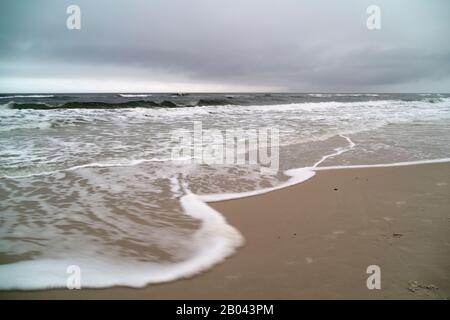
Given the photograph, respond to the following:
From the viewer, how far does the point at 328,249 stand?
3.14m

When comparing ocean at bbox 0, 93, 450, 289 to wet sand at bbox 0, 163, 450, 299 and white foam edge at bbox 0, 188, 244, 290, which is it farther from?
wet sand at bbox 0, 163, 450, 299

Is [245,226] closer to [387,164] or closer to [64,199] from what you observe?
[64,199]

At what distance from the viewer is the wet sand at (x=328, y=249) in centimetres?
255

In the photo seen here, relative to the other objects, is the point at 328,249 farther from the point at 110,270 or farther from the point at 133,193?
the point at 133,193

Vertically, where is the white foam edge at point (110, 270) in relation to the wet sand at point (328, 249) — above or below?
below

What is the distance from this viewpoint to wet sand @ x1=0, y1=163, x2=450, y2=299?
8.36ft

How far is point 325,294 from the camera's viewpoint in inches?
97.4

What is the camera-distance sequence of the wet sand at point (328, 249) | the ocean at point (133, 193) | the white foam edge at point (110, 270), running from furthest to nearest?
the ocean at point (133, 193), the white foam edge at point (110, 270), the wet sand at point (328, 249)

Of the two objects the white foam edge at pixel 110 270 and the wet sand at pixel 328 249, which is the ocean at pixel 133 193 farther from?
the wet sand at pixel 328 249

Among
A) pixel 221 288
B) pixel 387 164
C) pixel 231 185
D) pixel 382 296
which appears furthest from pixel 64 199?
pixel 387 164

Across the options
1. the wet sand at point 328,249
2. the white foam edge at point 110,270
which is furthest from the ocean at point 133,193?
the wet sand at point 328,249

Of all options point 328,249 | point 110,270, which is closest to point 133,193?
point 110,270
